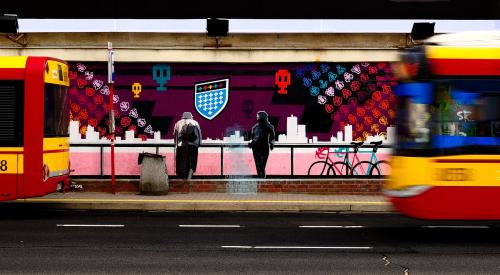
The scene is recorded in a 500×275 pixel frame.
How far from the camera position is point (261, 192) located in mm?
19125

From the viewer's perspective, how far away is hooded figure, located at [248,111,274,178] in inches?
786

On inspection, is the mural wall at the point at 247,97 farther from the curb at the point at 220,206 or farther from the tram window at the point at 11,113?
the tram window at the point at 11,113

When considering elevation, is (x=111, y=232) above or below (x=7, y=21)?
below

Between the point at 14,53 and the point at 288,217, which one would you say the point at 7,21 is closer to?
the point at 14,53

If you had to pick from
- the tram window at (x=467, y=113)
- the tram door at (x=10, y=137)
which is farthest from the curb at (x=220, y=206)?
the tram window at (x=467, y=113)

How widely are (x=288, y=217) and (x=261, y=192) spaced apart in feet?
13.9

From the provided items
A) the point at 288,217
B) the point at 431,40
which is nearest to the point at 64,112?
the point at 288,217

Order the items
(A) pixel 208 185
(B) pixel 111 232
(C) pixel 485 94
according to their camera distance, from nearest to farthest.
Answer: (C) pixel 485 94 < (B) pixel 111 232 < (A) pixel 208 185

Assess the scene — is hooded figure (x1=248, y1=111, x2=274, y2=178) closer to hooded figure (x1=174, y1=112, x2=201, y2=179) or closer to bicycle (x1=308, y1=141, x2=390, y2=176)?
bicycle (x1=308, y1=141, x2=390, y2=176)

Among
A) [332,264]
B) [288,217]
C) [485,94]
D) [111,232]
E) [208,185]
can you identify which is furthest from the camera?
[208,185]

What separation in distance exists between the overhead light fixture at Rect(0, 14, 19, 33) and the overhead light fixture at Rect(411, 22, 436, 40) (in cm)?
1015

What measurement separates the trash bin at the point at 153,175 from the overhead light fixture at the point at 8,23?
16.0 ft

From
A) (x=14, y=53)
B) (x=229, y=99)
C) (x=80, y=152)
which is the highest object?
(x=14, y=53)

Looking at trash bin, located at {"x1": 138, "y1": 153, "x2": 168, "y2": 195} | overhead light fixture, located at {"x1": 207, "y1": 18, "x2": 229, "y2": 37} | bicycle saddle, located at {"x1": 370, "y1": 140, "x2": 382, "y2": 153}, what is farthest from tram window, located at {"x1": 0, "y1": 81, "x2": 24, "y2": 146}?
bicycle saddle, located at {"x1": 370, "y1": 140, "x2": 382, "y2": 153}
